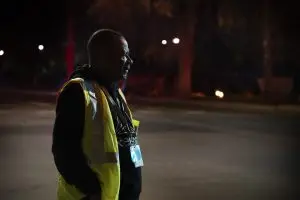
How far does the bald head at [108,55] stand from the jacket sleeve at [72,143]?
0.23 m

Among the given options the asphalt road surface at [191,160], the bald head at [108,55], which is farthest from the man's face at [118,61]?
the asphalt road surface at [191,160]

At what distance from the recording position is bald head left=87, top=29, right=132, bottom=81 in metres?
3.23

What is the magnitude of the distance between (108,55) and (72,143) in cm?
47

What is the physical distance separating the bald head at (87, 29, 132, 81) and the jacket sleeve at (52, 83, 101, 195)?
0.23m

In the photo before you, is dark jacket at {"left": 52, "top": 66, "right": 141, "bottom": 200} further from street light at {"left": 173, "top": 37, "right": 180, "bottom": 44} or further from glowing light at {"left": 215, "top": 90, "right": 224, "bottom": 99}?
street light at {"left": 173, "top": 37, "right": 180, "bottom": 44}

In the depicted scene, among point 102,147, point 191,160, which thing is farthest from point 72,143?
point 191,160

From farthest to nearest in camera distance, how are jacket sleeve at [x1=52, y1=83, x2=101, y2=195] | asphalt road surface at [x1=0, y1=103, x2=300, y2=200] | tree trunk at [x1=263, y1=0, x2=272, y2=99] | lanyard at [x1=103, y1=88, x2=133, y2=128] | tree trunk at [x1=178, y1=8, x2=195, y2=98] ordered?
tree trunk at [x1=178, y1=8, x2=195, y2=98] < tree trunk at [x1=263, y1=0, x2=272, y2=99] < asphalt road surface at [x1=0, y1=103, x2=300, y2=200] < lanyard at [x1=103, y1=88, x2=133, y2=128] < jacket sleeve at [x1=52, y1=83, x2=101, y2=195]

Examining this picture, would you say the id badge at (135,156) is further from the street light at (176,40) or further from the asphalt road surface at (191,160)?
the street light at (176,40)

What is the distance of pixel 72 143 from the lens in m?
3.04

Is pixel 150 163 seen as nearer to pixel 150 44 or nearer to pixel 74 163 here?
pixel 74 163

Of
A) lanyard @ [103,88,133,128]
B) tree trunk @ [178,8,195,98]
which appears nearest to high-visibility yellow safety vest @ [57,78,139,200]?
lanyard @ [103,88,133,128]

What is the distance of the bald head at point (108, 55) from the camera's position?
10.6 feet

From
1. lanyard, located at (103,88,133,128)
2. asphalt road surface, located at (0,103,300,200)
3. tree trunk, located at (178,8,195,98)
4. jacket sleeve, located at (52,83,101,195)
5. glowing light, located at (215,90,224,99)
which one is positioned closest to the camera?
jacket sleeve, located at (52,83,101,195)

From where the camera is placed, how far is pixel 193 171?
10711 millimetres
